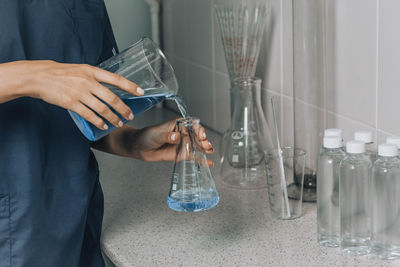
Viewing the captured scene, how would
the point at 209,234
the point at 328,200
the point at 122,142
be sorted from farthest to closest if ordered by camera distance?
the point at 122,142, the point at 209,234, the point at 328,200

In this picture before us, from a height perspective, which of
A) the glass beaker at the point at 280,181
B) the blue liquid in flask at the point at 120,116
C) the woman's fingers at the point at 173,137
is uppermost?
the blue liquid in flask at the point at 120,116

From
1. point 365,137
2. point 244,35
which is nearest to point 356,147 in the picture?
point 365,137

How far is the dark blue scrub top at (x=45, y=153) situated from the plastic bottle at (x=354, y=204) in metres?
0.51

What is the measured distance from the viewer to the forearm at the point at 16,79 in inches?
39.9

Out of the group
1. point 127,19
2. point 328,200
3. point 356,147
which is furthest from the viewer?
point 127,19

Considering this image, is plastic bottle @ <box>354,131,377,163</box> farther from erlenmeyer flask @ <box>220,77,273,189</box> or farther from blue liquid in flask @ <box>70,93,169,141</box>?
erlenmeyer flask @ <box>220,77,273,189</box>

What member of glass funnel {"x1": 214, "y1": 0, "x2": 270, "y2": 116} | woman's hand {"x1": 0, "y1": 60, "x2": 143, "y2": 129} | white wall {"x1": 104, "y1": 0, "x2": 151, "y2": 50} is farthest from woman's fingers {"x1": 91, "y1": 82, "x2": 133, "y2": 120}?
white wall {"x1": 104, "y1": 0, "x2": 151, "y2": 50}

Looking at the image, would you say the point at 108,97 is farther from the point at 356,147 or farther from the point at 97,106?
the point at 356,147

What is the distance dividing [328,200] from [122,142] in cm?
48

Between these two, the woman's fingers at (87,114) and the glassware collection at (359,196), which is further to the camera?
the glassware collection at (359,196)

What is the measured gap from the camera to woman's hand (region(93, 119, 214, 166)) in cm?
133

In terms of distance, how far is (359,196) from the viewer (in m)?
1.15

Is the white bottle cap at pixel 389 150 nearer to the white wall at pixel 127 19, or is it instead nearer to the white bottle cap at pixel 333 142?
the white bottle cap at pixel 333 142

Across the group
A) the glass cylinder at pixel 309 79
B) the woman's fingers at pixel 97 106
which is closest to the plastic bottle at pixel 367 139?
the glass cylinder at pixel 309 79
